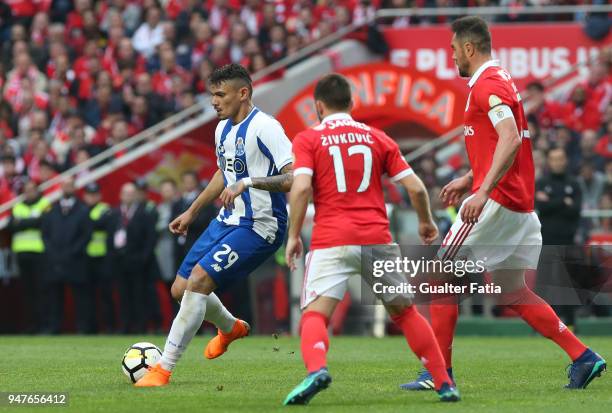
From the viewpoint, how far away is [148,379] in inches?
367

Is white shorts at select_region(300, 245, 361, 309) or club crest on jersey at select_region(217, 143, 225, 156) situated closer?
white shorts at select_region(300, 245, 361, 309)

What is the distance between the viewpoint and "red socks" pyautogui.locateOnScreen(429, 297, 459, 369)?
8.80 m

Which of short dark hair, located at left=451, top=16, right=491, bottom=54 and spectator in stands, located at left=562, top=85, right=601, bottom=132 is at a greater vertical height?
short dark hair, located at left=451, top=16, right=491, bottom=54

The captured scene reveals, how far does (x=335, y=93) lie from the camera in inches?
308

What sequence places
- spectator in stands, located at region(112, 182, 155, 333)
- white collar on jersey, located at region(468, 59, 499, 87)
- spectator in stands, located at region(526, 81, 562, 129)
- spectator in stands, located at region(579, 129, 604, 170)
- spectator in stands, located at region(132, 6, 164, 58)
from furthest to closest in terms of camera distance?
spectator in stands, located at region(132, 6, 164, 58)
spectator in stands, located at region(526, 81, 562, 129)
spectator in stands, located at region(112, 182, 155, 333)
spectator in stands, located at region(579, 129, 604, 170)
white collar on jersey, located at region(468, 59, 499, 87)

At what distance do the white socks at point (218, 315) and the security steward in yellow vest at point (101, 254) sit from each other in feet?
30.4

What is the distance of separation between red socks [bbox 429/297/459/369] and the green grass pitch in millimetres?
336

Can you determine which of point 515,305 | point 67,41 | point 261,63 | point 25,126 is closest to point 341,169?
point 515,305

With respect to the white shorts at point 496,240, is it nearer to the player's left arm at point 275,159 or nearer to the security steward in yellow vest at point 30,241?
the player's left arm at point 275,159

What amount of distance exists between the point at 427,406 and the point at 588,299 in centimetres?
885

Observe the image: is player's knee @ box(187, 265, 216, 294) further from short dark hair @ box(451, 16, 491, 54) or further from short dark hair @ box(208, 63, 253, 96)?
short dark hair @ box(451, 16, 491, 54)

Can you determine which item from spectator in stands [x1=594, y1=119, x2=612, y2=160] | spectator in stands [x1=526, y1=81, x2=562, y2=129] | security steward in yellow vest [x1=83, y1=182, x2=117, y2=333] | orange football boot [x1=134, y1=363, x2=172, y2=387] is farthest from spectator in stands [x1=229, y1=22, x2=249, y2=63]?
orange football boot [x1=134, y1=363, x2=172, y2=387]

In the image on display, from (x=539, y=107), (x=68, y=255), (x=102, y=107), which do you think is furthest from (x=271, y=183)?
(x=102, y=107)

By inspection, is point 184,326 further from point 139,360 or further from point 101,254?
point 101,254
